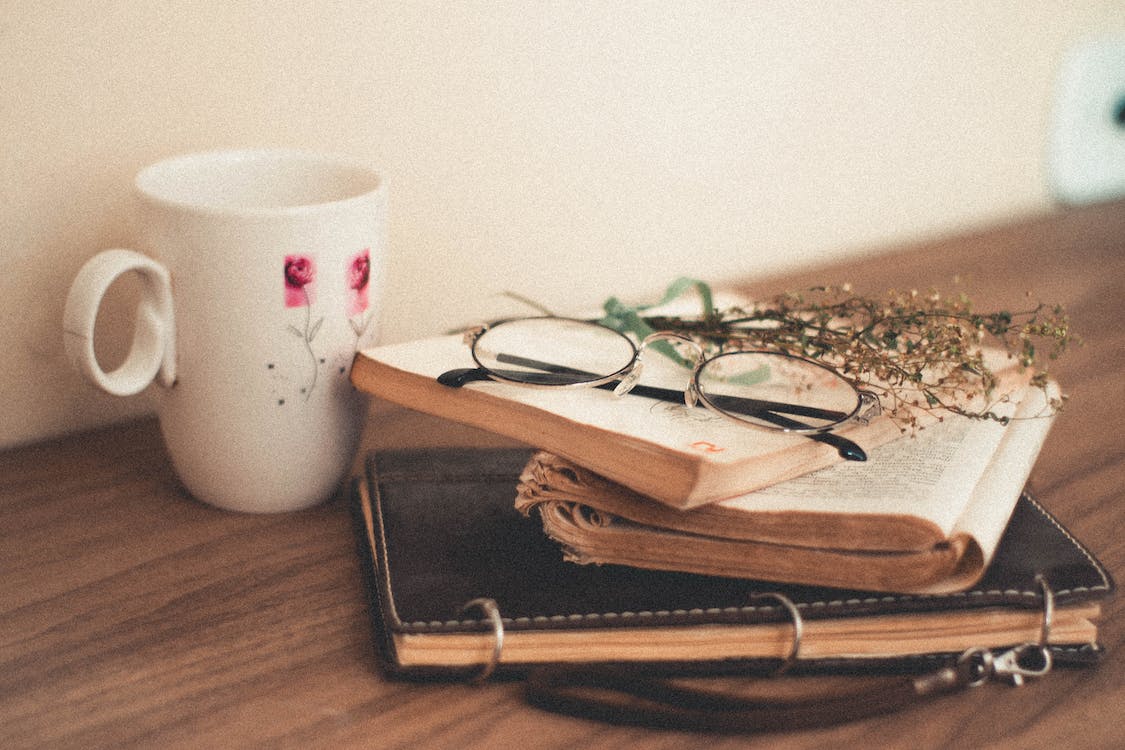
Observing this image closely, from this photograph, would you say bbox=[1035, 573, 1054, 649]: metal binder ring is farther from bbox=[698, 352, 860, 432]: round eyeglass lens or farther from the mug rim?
the mug rim

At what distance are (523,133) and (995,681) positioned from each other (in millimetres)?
550

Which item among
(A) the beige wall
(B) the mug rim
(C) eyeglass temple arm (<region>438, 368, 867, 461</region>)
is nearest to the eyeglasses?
(C) eyeglass temple arm (<region>438, 368, 867, 461</region>)

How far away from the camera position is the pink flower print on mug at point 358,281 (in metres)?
0.56

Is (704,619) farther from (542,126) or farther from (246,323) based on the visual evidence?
(542,126)

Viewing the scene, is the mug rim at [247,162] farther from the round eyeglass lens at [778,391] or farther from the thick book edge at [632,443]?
the round eyeglass lens at [778,391]

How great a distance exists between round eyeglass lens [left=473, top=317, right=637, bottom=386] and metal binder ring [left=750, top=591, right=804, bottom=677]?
14 centimetres

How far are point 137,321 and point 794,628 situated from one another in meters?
0.37

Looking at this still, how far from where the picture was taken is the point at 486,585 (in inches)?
19.2

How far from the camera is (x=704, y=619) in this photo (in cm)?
46

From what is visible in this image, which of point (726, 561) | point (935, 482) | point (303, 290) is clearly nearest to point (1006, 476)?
point (935, 482)

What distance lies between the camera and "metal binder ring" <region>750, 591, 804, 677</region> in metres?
0.46

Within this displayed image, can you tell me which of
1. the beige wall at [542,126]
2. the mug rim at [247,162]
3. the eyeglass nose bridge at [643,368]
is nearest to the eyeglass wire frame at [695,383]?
the eyeglass nose bridge at [643,368]

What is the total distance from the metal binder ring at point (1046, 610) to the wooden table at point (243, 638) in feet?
0.06

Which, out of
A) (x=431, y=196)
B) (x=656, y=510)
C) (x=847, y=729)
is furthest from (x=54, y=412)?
(x=847, y=729)
